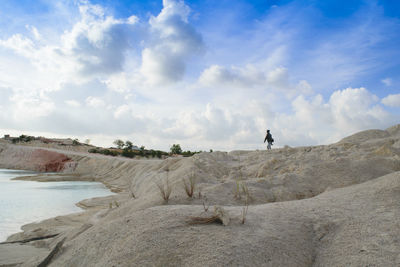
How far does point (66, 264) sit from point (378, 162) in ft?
13.1

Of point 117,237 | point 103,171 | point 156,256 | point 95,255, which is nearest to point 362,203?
point 156,256

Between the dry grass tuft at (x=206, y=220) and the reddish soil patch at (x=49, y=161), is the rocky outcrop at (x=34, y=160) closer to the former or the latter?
the reddish soil patch at (x=49, y=161)

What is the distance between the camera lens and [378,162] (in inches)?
142

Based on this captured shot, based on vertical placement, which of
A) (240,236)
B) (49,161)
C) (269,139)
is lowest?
(240,236)

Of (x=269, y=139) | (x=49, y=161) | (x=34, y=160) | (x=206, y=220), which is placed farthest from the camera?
(x=34, y=160)

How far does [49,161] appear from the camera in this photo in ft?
56.9

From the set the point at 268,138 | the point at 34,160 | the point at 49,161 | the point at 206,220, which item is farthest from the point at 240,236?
the point at 34,160

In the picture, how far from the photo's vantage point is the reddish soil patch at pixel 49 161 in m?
16.7

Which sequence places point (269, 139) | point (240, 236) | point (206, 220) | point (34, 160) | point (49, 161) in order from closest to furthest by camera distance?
point (240, 236) → point (206, 220) → point (269, 139) → point (49, 161) → point (34, 160)

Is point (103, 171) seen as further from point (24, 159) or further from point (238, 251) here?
point (238, 251)

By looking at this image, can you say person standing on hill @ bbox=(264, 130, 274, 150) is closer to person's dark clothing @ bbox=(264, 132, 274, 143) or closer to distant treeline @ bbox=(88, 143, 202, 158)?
person's dark clothing @ bbox=(264, 132, 274, 143)

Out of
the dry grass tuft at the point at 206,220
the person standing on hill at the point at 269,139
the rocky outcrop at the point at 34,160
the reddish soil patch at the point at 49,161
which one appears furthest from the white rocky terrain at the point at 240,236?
the reddish soil patch at the point at 49,161

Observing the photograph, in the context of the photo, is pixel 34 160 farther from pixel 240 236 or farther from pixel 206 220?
pixel 240 236

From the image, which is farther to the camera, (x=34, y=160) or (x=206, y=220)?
(x=34, y=160)
